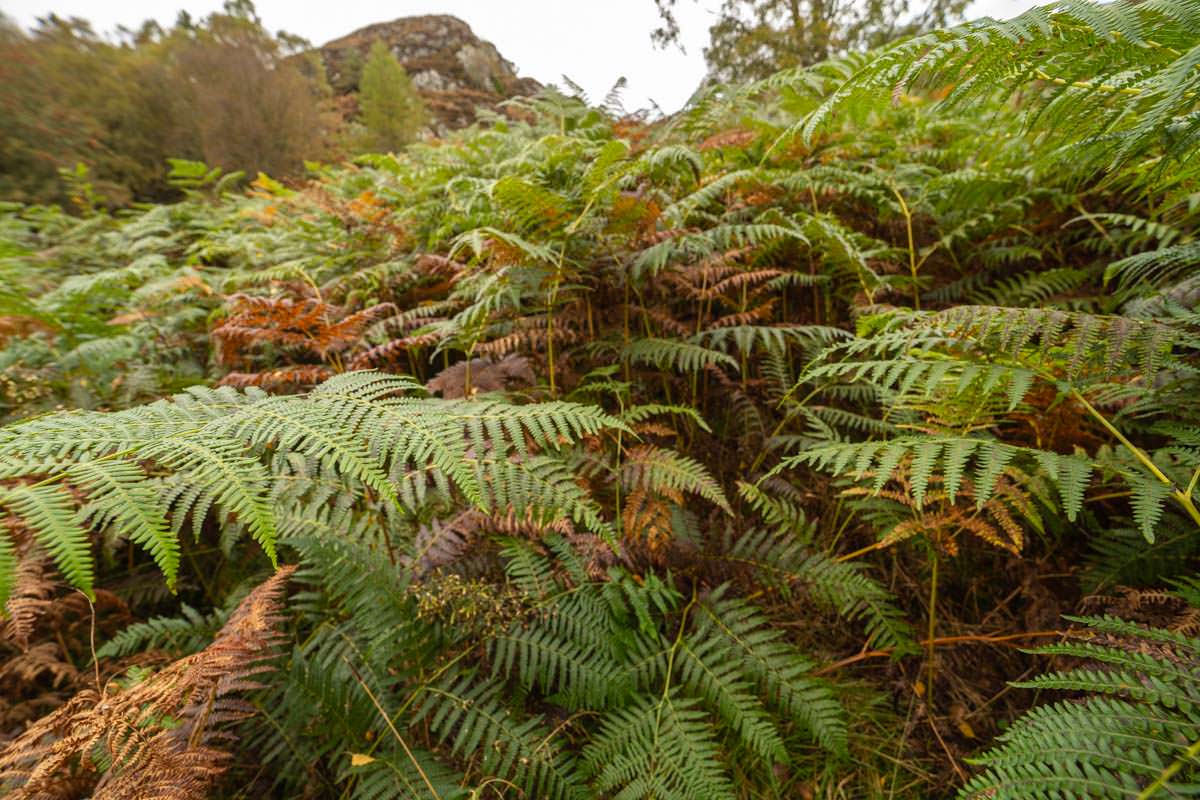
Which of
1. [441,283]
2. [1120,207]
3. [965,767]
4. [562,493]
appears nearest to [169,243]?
[441,283]

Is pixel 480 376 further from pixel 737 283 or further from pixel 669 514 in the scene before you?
pixel 737 283

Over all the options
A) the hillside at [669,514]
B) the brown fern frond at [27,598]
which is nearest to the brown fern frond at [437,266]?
the hillside at [669,514]

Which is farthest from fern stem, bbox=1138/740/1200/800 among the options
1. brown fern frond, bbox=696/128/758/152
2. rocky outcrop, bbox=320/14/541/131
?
rocky outcrop, bbox=320/14/541/131

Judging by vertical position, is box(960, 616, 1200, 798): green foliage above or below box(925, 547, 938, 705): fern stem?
above

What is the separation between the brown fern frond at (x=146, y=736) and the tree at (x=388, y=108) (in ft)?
27.4

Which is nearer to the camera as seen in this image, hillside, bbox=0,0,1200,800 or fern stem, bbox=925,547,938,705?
hillside, bbox=0,0,1200,800

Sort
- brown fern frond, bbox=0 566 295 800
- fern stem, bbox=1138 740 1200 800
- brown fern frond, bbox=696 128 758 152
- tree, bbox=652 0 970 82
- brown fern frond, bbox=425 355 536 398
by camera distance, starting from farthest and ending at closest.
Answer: tree, bbox=652 0 970 82 < brown fern frond, bbox=696 128 758 152 < brown fern frond, bbox=425 355 536 398 < brown fern frond, bbox=0 566 295 800 < fern stem, bbox=1138 740 1200 800

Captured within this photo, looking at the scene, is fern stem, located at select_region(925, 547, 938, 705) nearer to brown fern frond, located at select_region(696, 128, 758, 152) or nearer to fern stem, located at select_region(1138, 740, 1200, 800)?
fern stem, located at select_region(1138, 740, 1200, 800)

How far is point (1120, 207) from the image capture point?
232cm

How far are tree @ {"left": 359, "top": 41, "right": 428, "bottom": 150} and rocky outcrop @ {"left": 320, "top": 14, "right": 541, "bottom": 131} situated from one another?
1705 mm

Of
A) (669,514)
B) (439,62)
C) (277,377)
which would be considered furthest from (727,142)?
(439,62)

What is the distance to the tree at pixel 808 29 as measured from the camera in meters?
7.23

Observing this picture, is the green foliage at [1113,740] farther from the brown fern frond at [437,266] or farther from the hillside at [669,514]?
the brown fern frond at [437,266]

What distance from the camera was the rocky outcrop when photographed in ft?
38.6
